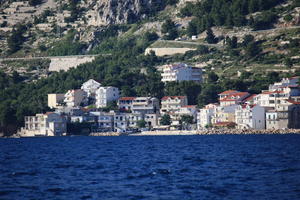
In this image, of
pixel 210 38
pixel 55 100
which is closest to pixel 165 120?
pixel 55 100

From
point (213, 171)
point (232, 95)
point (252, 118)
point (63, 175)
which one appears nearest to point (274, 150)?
point (213, 171)

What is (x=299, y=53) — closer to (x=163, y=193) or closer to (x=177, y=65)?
(x=177, y=65)

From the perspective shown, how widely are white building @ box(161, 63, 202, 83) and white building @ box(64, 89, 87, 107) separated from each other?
1520 cm

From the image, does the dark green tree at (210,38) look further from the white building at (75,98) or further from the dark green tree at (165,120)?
the dark green tree at (165,120)

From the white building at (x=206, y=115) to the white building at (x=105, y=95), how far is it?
23.6 metres

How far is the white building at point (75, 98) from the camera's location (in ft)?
495

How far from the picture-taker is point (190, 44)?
17350 cm

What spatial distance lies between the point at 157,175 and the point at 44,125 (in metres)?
81.5

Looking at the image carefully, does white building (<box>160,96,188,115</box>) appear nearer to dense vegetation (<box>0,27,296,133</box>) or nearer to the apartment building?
dense vegetation (<box>0,27,296,133</box>)

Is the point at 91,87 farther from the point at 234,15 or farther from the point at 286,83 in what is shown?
the point at 286,83

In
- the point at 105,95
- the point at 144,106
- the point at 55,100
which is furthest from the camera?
the point at 55,100

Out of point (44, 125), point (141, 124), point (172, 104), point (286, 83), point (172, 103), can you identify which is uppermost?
point (286, 83)

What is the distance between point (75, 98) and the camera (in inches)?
5969

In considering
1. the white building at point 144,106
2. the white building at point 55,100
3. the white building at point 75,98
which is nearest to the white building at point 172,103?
the white building at point 144,106
